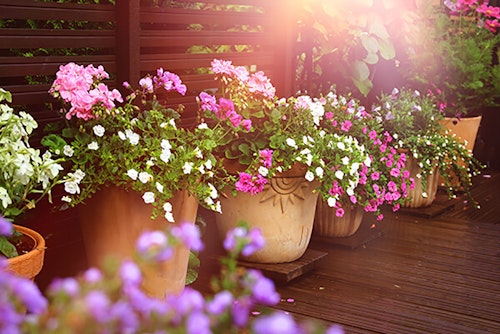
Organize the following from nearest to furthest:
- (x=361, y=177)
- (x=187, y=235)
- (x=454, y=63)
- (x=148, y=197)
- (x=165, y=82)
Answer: (x=187, y=235)
(x=148, y=197)
(x=165, y=82)
(x=361, y=177)
(x=454, y=63)

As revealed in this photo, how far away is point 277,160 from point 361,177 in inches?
23.2

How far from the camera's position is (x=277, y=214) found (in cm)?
355

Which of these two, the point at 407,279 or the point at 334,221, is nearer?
the point at 407,279

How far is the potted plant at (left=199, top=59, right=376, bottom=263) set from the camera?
3393mm

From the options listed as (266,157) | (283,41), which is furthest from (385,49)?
(266,157)

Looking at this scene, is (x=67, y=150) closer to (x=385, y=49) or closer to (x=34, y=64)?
(x=34, y=64)

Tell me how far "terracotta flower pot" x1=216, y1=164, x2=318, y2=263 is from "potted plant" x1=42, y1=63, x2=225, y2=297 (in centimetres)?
52

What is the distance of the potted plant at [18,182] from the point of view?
2.21 meters

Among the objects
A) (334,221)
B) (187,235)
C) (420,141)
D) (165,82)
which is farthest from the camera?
(420,141)

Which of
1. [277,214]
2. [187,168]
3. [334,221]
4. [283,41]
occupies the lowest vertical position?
[334,221]

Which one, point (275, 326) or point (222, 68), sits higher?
point (222, 68)

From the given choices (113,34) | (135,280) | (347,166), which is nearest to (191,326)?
(135,280)

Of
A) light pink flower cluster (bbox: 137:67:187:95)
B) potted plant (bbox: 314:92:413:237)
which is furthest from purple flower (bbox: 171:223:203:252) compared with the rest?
potted plant (bbox: 314:92:413:237)

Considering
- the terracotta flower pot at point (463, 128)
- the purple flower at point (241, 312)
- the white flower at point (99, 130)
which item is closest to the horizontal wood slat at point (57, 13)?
the white flower at point (99, 130)
